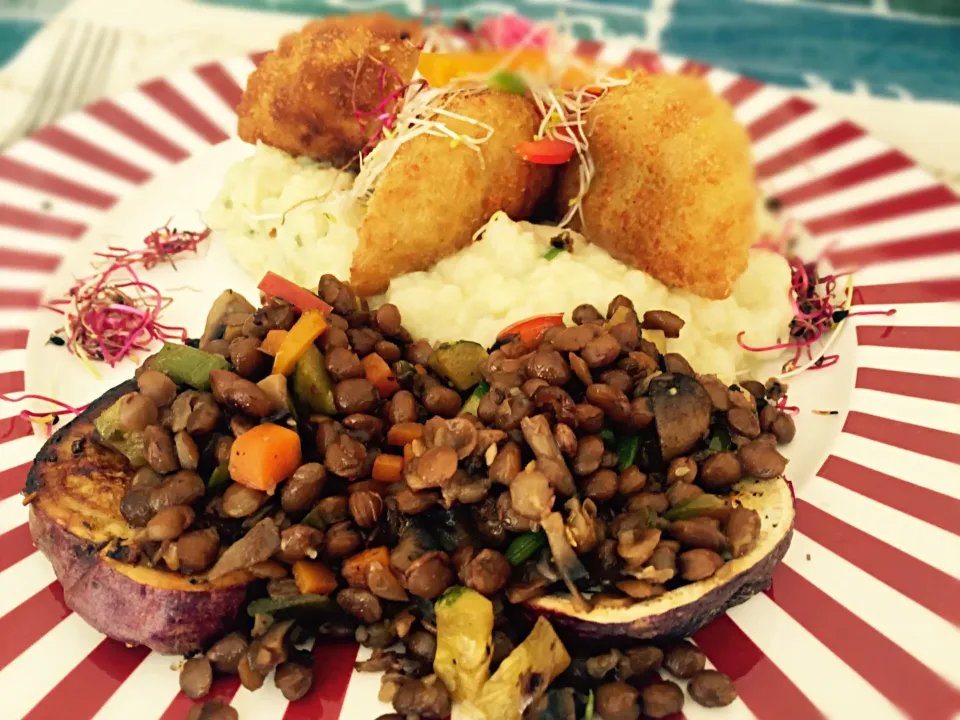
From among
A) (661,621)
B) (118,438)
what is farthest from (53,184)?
(661,621)

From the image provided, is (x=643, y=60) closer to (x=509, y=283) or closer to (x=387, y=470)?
(x=509, y=283)

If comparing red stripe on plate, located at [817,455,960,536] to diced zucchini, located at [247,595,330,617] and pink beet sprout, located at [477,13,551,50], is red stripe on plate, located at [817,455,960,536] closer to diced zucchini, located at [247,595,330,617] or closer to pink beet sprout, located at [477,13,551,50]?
diced zucchini, located at [247,595,330,617]

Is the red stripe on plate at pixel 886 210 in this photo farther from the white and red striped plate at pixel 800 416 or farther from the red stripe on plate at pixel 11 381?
the red stripe on plate at pixel 11 381

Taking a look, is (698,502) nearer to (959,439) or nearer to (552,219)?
(959,439)

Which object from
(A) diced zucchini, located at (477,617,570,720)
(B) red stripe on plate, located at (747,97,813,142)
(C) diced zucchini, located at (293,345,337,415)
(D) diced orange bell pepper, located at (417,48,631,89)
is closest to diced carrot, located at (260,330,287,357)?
(C) diced zucchini, located at (293,345,337,415)

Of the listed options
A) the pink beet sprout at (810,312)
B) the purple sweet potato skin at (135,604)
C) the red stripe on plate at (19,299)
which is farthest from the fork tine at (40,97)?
the pink beet sprout at (810,312)

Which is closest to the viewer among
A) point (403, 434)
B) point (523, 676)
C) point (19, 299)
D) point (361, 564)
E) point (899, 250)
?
point (523, 676)

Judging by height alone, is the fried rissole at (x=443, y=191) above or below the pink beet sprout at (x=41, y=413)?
above
